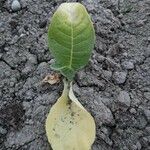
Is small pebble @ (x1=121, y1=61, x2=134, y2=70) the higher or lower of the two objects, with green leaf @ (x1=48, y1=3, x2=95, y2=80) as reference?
lower

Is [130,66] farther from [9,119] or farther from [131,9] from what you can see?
[9,119]

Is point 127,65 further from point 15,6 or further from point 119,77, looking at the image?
point 15,6

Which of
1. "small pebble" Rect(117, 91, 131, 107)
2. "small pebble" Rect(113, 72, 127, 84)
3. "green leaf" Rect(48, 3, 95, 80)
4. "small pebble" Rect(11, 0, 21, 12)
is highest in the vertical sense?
"green leaf" Rect(48, 3, 95, 80)

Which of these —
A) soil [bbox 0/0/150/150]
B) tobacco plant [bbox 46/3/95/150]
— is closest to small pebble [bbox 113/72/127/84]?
soil [bbox 0/0/150/150]

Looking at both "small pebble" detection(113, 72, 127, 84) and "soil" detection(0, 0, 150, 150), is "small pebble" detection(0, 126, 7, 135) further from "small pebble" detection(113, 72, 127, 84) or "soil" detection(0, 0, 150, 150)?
"small pebble" detection(113, 72, 127, 84)

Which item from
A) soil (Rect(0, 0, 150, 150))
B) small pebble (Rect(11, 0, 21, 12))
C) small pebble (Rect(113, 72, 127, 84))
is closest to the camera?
soil (Rect(0, 0, 150, 150))

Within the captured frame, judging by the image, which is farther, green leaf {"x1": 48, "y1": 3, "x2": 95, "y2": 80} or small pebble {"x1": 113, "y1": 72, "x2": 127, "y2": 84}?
small pebble {"x1": 113, "y1": 72, "x2": 127, "y2": 84}

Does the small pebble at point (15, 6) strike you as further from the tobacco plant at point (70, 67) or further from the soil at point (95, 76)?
the tobacco plant at point (70, 67)
